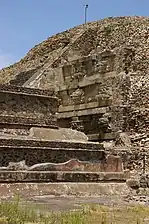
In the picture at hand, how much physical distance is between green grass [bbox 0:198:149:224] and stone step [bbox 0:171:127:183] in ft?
8.99

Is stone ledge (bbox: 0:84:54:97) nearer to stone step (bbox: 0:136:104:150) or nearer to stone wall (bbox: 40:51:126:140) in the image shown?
stone step (bbox: 0:136:104:150)

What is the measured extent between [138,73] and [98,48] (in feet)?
15.3

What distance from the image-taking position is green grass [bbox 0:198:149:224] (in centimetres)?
630

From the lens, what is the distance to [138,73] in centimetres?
2162

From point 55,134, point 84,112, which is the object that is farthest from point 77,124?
point 55,134

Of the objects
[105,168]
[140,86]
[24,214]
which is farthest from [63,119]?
[24,214]

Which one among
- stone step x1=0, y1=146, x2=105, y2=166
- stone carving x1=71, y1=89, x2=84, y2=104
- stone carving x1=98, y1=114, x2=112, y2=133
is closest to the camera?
stone step x1=0, y1=146, x2=105, y2=166

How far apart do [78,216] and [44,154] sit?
5.56 metres

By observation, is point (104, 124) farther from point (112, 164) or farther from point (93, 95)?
point (112, 164)

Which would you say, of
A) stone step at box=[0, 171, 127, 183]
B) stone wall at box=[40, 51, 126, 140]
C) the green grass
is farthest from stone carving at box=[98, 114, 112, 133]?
the green grass

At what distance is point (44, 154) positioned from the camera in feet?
40.2

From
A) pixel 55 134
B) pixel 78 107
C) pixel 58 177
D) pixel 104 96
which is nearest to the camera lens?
pixel 58 177

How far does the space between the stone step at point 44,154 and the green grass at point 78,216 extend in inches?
150

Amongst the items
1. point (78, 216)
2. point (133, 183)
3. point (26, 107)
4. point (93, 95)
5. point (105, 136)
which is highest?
point (93, 95)
